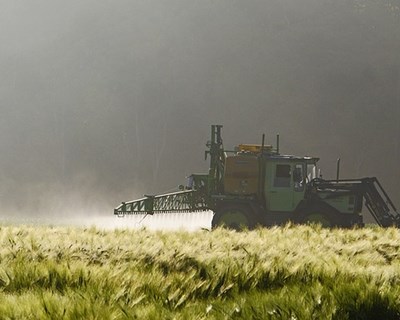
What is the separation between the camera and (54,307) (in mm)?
2717

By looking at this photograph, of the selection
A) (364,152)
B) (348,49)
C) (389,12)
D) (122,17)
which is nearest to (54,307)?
(364,152)

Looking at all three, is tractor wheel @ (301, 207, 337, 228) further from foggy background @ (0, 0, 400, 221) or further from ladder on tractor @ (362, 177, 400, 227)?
foggy background @ (0, 0, 400, 221)

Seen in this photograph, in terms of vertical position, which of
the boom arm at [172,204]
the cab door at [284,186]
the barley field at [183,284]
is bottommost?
the boom arm at [172,204]

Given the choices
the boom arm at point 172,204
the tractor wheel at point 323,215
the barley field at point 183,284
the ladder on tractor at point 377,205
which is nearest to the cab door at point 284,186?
the tractor wheel at point 323,215

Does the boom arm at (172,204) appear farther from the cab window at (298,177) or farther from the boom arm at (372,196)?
the boom arm at (372,196)

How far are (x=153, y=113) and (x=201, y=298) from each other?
101 metres

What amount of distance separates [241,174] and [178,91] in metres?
87.6

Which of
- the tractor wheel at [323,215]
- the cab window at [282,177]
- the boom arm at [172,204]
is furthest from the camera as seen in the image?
the boom arm at [172,204]

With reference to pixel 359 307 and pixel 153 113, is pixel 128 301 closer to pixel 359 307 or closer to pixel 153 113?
pixel 359 307

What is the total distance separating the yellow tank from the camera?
19.0 meters

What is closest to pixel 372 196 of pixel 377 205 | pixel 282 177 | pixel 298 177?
pixel 377 205

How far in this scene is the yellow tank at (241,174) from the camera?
19.0 meters

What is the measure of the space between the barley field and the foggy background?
73.3 meters

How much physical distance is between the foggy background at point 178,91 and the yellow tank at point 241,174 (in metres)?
59.4
